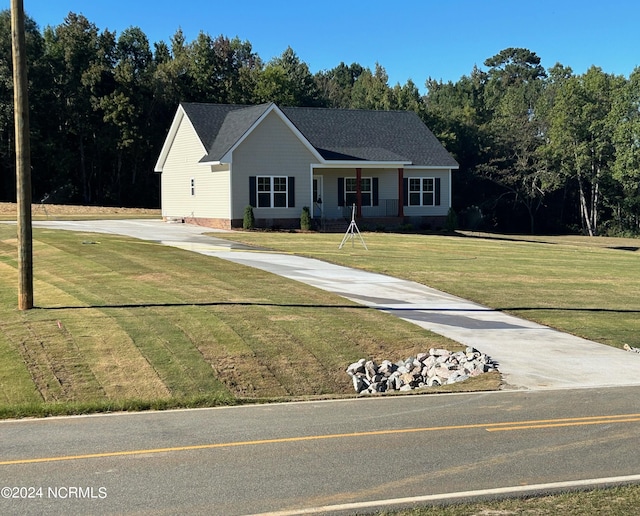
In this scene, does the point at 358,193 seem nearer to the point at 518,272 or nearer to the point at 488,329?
the point at 518,272

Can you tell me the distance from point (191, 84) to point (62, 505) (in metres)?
59.5

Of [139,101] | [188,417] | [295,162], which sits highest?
[139,101]

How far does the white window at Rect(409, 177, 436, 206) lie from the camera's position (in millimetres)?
41094

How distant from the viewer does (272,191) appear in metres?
→ 35.9

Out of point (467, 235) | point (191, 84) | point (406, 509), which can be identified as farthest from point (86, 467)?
point (191, 84)

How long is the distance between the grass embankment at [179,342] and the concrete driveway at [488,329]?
2.26ft

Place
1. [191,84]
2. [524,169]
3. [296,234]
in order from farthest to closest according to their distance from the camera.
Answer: [191,84] < [524,169] < [296,234]

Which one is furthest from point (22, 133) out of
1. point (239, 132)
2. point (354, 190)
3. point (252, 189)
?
point (354, 190)

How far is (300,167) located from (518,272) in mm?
16080

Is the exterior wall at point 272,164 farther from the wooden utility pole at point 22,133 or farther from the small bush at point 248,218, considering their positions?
the wooden utility pole at point 22,133

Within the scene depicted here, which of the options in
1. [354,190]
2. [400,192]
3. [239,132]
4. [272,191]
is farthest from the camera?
[354,190]

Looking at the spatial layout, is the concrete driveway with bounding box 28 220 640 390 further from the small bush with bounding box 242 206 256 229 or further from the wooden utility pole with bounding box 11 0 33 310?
the small bush with bounding box 242 206 256 229

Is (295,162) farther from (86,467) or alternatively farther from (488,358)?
(86,467)

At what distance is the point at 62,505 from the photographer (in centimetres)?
589
